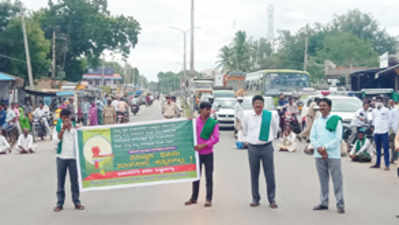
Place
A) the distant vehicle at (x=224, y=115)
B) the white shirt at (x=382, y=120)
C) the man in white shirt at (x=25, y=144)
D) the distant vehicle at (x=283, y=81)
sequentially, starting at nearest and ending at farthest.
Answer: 1. the white shirt at (x=382, y=120)
2. the man in white shirt at (x=25, y=144)
3. the distant vehicle at (x=224, y=115)
4. the distant vehicle at (x=283, y=81)

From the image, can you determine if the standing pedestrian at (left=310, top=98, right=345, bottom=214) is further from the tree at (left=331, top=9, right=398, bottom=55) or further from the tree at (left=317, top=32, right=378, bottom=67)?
the tree at (left=331, top=9, right=398, bottom=55)

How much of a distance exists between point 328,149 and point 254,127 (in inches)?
46.2

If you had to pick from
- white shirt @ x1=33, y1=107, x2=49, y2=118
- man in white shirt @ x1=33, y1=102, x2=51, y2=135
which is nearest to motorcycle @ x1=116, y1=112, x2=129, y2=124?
man in white shirt @ x1=33, y1=102, x2=51, y2=135

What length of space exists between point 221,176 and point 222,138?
10563 millimetres

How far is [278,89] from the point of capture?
106ft

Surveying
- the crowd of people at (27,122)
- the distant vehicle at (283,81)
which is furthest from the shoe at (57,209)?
the distant vehicle at (283,81)

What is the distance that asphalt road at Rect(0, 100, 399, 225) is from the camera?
7.46 meters

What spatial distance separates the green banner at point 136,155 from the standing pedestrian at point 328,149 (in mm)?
1922

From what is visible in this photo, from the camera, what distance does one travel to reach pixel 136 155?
325 inches

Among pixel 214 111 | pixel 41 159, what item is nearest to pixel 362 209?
pixel 41 159

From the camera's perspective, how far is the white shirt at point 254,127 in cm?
823

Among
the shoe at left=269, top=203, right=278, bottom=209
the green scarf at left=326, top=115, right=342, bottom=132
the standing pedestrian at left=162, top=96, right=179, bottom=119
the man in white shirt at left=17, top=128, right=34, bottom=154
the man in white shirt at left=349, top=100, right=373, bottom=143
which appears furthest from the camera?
the standing pedestrian at left=162, top=96, right=179, bottom=119

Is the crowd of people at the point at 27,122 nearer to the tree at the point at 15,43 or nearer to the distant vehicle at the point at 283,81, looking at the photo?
the distant vehicle at the point at 283,81

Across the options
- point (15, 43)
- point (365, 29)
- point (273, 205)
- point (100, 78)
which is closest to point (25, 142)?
point (273, 205)
